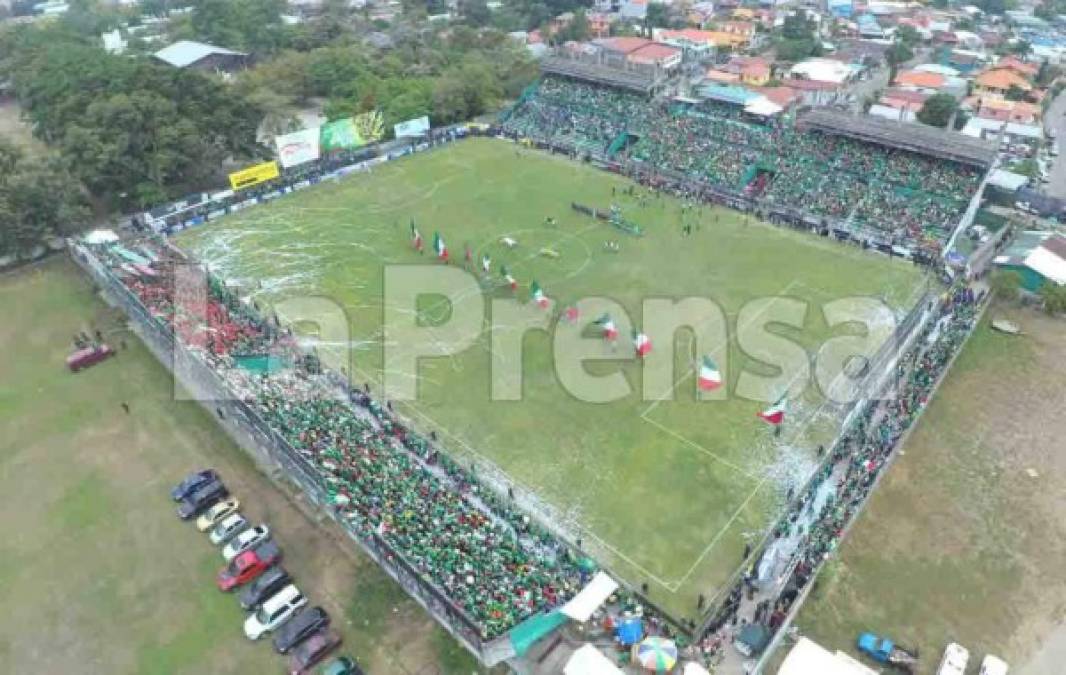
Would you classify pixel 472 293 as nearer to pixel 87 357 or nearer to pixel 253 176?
pixel 87 357

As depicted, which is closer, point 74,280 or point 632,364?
point 632,364

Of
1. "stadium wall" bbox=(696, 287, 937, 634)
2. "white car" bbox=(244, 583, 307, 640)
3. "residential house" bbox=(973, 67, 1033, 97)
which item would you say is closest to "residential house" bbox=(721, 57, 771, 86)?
"residential house" bbox=(973, 67, 1033, 97)

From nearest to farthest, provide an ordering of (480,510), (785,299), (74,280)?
(480,510), (785,299), (74,280)

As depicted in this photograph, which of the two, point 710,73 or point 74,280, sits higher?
point 710,73

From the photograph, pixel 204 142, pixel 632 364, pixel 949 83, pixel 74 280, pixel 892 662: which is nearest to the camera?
pixel 892 662

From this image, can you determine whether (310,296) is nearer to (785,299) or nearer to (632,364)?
(632,364)

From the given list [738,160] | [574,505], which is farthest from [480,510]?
[738,160]
